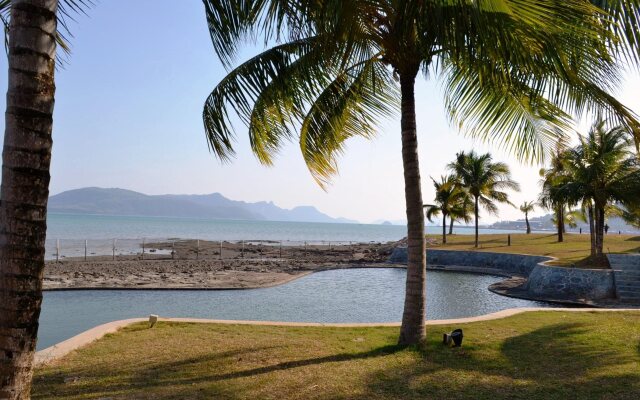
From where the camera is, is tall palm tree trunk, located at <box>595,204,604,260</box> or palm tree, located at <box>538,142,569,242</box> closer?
palm tree, located at <box>538,142,569,242</box>

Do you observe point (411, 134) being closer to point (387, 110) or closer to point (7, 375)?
point (387, 110)

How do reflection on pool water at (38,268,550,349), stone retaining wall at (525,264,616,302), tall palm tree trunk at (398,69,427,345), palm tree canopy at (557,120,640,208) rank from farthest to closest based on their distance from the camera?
1. palm tree canopy at (557,120,640,208)
2. stone retaining wall at (525,264,616,302)
3. reflection on pool water at (38,268,550,349)
4. tall palm tree trunk at (398,69,427,345)

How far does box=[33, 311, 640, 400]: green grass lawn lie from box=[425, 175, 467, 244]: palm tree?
3391cm

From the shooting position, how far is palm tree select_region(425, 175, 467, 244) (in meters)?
44.3

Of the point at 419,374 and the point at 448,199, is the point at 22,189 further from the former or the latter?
the point at 448,199

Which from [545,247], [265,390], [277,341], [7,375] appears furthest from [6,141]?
[545,247]

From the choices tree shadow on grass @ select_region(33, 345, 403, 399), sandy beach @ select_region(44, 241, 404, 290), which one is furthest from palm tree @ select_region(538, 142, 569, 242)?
sandy beach @ select_region(44, 241, 404, 290)

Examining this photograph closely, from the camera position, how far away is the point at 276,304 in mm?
18469

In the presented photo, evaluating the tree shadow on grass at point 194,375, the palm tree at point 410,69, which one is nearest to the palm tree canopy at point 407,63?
the palm tree at point 410,69

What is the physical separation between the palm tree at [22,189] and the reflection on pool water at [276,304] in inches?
387

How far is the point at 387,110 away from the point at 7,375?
8.10 metres

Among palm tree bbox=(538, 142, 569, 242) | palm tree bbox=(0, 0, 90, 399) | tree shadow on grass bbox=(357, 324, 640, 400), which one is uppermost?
palm tree bbox=(538, 142, 569, 242)

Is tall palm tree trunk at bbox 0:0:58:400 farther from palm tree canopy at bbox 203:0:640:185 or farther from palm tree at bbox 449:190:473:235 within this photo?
palm tree at bbox 449:190:473:235

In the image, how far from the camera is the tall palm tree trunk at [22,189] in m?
3.40
